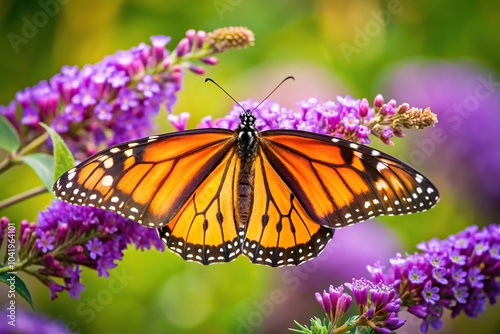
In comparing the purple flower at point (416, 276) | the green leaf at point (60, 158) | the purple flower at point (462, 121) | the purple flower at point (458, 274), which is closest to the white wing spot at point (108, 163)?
the green leaf at point (60, 158)

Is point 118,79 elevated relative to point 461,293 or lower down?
elevated

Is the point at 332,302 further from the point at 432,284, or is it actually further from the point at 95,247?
the point at 95,247

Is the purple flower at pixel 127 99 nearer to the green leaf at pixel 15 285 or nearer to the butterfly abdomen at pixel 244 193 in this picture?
the butterfly abdomen at pixel 244 193

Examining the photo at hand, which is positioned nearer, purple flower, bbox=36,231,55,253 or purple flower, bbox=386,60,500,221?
purple flower, bbox=36,231,55,253

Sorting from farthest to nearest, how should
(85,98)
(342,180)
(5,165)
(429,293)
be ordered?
(85,98), (5,165), (342,180), (429,293)

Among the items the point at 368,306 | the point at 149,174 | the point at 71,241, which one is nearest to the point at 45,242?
the point at 71,241

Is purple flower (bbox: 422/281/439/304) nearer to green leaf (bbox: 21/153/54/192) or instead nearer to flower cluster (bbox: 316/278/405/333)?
flower cluster (bbox: 316/278/405/333)

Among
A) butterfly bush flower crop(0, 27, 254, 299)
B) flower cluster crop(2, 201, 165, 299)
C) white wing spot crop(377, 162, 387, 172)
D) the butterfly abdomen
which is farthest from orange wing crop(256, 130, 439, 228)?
flower cluster crop(2, 201, 165, 299)
